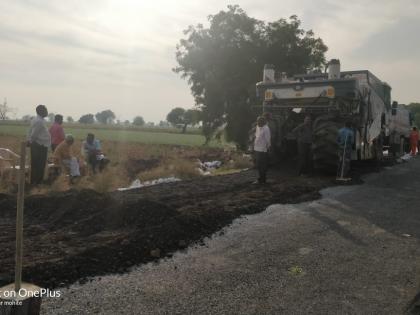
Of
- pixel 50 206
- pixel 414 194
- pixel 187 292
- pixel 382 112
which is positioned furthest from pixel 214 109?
pixel 187 292

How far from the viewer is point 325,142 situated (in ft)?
36.6

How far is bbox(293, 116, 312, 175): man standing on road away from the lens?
11320mm

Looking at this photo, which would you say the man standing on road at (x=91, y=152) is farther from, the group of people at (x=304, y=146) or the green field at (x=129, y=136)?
the green field at (x=129, y=136)

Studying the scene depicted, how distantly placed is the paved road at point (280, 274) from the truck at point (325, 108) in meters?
4.24

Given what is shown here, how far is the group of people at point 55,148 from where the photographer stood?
10.0 meters

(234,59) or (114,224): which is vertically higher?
(234,59)

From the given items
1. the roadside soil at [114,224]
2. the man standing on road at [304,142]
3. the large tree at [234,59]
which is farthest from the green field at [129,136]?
the roadside soil at [114,224]

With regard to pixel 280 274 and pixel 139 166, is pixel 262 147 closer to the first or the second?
pixel 280 274

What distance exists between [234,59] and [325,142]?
11.1 metres

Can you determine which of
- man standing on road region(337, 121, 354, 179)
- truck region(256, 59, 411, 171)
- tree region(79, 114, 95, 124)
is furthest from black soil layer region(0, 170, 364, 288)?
tree region(79, 114, 95, 124)

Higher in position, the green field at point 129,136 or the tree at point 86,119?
the tree at point 86,119

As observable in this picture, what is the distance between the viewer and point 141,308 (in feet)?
12.5

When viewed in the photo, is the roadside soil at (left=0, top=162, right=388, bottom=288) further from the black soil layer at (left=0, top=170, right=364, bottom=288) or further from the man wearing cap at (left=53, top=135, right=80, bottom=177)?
the man wearing cap at (left=53, top=135, right=80, bottom=177)

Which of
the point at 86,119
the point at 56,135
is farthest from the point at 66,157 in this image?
the point at 86,119
